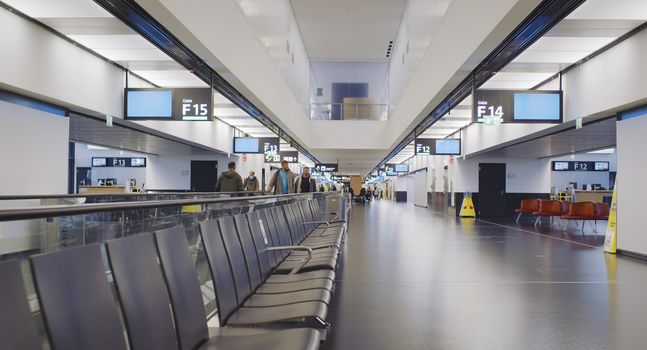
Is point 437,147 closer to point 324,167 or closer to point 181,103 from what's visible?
point 181,103

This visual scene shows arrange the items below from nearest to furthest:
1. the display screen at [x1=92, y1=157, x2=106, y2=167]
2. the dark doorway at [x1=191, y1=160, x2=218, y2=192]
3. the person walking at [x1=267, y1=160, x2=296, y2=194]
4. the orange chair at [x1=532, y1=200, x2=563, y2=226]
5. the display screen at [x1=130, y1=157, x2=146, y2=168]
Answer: the person walking at [x1=267, y1=160, x2=296, y2=194]
the orange chair at [x1=532, y1=200, x2=563, y2=226]
the dark doorway at [x1=191, y1=160, x2=218, y2=192]
the display screen at [x1=130, y1=157, x2=146, y2=168]
the display screen at [x1=92, y1=157, x2=106, y2=167]

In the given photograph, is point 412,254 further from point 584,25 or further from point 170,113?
point 170,113

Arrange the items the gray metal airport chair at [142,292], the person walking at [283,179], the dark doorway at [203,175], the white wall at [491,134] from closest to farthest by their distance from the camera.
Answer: the gray metal airport chair at [142,292], the person walking at [283,179], the white wall at [491,134], the dark doorway at [203,175]

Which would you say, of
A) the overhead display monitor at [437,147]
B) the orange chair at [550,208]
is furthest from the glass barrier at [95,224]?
the orange chair at [550,208]

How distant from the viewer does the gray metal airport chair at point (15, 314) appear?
90 cm

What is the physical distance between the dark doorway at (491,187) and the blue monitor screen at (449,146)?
2640 mm

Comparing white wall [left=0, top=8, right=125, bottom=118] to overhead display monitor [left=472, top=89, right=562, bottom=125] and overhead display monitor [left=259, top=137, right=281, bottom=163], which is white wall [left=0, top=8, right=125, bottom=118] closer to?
overhead display monitor [left=472, top=89, right=562, bottom=125]

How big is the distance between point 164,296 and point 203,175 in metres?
16.5

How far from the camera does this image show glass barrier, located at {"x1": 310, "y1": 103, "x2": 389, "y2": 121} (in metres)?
18.9

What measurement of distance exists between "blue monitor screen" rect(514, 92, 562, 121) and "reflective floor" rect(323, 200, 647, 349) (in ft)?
8.13

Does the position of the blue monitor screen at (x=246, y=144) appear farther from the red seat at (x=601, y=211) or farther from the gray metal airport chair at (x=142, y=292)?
the gray metal airport chair at (x=142, y=292)

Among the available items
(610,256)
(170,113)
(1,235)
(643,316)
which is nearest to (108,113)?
(170,113)

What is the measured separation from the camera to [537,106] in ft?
27.2

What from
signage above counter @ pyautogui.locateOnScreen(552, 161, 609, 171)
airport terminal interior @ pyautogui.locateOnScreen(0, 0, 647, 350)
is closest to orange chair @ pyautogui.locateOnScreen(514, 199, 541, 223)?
airport terminal interior @ pyautogui.locateOnScreen(0, 0, 647, 350)
